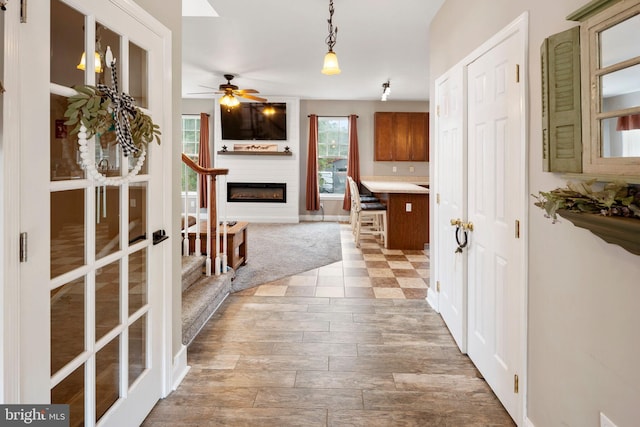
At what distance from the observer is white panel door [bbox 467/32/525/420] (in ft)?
6.08

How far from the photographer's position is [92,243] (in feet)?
4.83

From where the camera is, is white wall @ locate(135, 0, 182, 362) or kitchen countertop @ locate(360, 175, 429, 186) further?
kitchen countertop @ locate(360, 175, 429, 186)

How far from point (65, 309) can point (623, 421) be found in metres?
1.85

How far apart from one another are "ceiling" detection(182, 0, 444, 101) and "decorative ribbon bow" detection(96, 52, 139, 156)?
2.48 metres

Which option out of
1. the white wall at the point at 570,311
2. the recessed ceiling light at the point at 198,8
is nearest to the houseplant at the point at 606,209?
the white wall at the point at 570,311

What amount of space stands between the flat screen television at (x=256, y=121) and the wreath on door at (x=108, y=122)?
6.94m

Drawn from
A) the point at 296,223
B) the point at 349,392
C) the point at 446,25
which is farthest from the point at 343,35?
the point at 296,223

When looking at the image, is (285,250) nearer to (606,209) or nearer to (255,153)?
(255,153)

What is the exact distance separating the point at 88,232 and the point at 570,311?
183cm

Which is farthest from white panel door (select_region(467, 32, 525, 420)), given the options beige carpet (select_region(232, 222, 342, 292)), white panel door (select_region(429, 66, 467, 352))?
beige carpet (select_region(232, 222, 342, 292))

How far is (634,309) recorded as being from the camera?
1.13 meters

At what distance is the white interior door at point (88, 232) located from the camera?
118 centimetres

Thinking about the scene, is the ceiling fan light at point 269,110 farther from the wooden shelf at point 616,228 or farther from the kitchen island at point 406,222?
the wooden shelf at point 616,228

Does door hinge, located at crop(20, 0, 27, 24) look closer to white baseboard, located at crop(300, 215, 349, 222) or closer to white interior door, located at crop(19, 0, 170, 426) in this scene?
white interior door, located at crop(19, 0, 170, 426)
